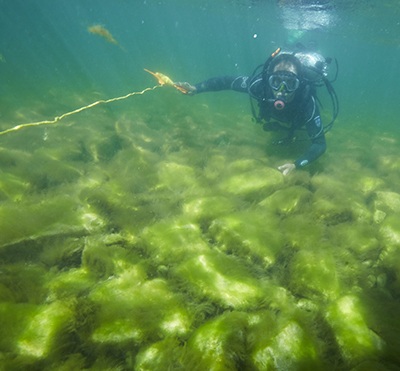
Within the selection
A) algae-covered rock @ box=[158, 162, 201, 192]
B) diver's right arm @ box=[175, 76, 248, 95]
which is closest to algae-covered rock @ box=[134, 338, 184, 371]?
algae-covered rock @ box=[158, 162, 201, 192]

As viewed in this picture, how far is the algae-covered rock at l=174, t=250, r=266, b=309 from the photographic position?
2758 mm

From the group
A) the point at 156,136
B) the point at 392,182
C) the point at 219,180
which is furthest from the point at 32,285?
the point at 392,182

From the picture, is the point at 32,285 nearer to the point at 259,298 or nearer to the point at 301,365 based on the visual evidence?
the point at 259,298

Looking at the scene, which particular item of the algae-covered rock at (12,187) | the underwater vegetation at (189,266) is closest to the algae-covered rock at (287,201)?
the underwater vegetation at (189,266)

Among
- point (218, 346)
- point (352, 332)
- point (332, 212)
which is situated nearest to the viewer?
point (218, 346)

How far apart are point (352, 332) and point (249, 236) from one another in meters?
1.48

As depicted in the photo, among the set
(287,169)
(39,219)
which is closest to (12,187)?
(39,219)

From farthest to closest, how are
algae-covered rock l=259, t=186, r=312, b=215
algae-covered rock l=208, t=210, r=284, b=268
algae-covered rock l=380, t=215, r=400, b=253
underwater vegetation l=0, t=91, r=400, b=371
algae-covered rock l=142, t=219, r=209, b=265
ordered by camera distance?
1. algae-covered rock l=259, t=186, r=312, b=215
2. algae-covered rock l=380, t=215, r=400, b=253
3. algae-covered rock l=208, t=210, r=284, b=268
4. algae-covered rock l=142, t=219, r=209, b=265
5. underwater vegetation l=0, t=91, r=400, b=371

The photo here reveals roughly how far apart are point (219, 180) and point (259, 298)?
2869 mm

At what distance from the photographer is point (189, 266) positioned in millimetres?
3045

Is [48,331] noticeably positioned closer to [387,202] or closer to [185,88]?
[387,202]

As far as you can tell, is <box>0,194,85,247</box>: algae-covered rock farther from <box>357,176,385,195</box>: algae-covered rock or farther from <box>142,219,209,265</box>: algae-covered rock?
<box>357,176,385,195</box>: algae-covered rock

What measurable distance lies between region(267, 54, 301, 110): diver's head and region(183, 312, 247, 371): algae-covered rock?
476cm

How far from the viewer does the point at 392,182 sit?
672 centimetres
